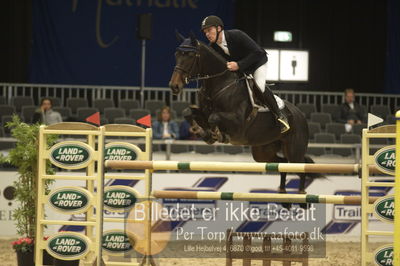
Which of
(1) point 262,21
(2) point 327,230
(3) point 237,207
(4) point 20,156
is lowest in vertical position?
(2) point 327,230

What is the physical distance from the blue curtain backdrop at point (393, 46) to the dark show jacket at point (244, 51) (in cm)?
822

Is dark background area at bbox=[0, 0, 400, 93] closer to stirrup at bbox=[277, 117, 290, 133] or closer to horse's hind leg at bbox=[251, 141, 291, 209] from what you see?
horse's hind leg at bbox=[251, 141, 291, 209]

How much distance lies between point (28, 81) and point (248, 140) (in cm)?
761

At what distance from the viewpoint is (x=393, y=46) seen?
1355cm

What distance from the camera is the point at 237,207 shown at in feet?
23.4

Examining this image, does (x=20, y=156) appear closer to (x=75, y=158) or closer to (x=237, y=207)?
(x=75, y=158)

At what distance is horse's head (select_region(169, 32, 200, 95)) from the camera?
5.40 metres

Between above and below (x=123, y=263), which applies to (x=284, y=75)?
above

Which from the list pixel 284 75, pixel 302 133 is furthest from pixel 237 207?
pixel 284 75

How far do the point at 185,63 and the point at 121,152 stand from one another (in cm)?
Result: 91

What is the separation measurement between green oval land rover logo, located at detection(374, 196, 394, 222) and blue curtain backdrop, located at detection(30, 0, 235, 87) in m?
8.22

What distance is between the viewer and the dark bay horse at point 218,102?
5570 mm

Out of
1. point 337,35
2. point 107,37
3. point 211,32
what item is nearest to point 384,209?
point 211,32

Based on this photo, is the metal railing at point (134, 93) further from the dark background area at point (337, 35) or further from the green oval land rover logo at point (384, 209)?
the green oval land rover logo at point (384, 209)
